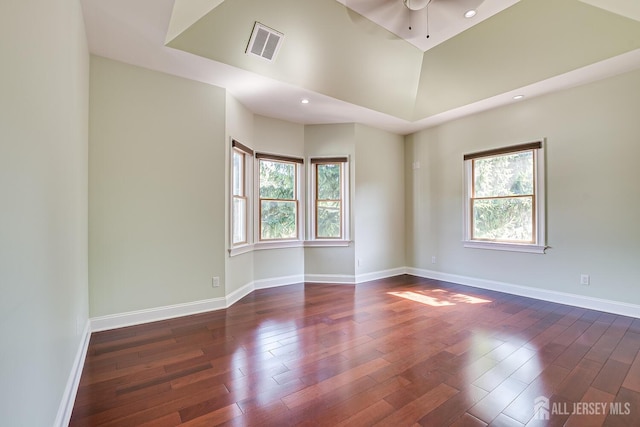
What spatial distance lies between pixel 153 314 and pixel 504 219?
190 inches

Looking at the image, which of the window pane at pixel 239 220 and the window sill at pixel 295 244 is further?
the window sill at pixel 295 244

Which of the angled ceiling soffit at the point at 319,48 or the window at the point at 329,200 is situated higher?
the angled ceiling soffit at the point at 319,48

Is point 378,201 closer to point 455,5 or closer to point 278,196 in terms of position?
point 278,196

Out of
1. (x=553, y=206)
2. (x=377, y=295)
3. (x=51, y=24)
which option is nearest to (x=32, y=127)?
(x=51, y=24)

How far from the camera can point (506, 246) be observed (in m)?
4.22

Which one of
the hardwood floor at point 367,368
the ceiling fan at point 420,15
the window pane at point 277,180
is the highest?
the ceiling fan at point 420,15

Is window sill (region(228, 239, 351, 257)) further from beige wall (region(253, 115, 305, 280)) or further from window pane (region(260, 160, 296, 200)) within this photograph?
window pane (region(260, 160, 296, 200))

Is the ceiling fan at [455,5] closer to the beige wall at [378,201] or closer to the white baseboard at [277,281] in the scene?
the beige wall at [378,201]

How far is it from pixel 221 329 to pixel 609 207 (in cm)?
461

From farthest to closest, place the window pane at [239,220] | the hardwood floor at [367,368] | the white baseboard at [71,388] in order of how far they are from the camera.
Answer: the window pane at [239,220]
the hardwood floor at [367,368]
the white baseboard at [71,388]

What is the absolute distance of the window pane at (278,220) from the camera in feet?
14.9

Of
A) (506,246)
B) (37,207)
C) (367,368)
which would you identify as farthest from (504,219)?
(37,207)

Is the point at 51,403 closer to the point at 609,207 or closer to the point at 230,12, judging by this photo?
the point at 230,12

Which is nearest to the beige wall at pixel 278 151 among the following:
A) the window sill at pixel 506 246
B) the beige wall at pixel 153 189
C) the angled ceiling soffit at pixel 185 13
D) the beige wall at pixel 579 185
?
the beige wall at pixel 153 189
